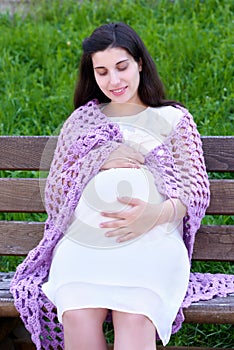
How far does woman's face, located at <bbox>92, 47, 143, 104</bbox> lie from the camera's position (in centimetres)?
312

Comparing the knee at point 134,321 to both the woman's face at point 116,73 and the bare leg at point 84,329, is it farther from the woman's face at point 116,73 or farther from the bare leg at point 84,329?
the woman's face at point 116,73

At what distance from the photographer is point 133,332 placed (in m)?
2.66

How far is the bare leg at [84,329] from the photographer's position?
271cm

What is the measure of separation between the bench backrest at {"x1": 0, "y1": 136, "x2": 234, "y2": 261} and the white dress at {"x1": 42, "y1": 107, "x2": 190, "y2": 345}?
1.15 ft

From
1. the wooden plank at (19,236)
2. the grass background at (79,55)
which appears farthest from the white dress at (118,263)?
the grass background at (79,55)

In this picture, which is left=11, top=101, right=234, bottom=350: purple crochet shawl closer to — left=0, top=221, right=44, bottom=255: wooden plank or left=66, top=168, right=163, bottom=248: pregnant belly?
left=66, top=168, right=163, bottom=248: pregnant belly

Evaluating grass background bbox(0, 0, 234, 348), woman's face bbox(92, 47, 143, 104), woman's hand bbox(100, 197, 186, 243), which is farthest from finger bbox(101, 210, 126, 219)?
grass background bbox(0, 0, 234, 348)

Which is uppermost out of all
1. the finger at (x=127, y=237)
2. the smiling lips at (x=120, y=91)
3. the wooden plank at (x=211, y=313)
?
the smiling lips at (x=120, y=91)

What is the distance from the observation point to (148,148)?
315 centimetres

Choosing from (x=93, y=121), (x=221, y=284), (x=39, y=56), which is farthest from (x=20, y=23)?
(x=221, y=284)

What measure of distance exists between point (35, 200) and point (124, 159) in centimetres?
60

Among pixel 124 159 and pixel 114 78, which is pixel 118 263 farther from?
pixel 114 78

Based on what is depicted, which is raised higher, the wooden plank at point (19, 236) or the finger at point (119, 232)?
the finger at point (119, 232)

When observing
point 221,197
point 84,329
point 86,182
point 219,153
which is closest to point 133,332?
point 84,329
